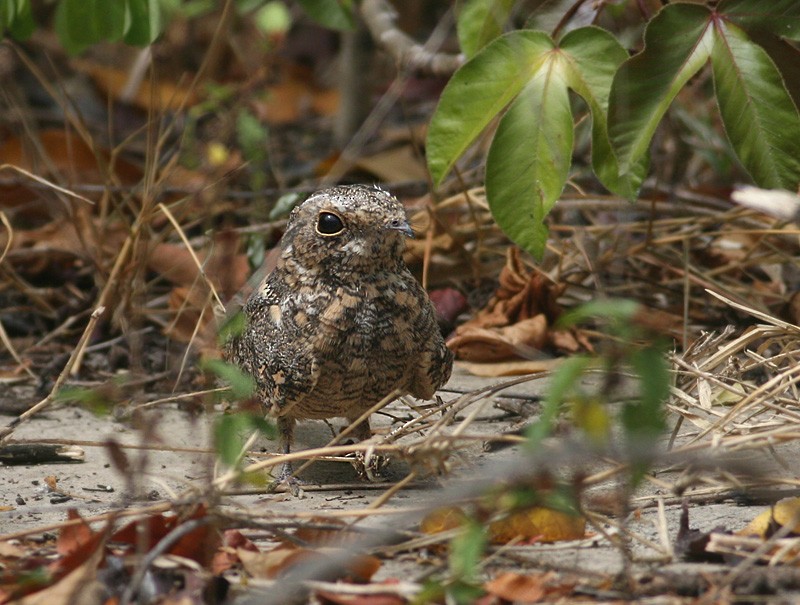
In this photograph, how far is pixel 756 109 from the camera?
11.2 ft

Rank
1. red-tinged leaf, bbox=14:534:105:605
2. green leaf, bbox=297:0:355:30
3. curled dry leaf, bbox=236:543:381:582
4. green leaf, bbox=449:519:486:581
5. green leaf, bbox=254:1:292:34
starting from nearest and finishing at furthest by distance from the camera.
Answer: green leaf, bbox=449:519:486:581 → red-tinged leaf, bbox=14:534:105:605 → curled dry leaf, bbox=236:543:381:582 → green leaf, bbox=297:0:355:30 → green leaf, bbox=254:1:292:34

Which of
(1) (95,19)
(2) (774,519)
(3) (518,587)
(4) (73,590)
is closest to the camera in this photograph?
(4) (73,590)

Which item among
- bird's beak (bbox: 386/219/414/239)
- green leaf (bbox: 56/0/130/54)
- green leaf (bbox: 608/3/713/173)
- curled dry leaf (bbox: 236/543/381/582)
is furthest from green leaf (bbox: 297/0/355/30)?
curled dry leaf (bbox: 236/543/381/582)

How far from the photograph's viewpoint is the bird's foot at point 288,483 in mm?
3494

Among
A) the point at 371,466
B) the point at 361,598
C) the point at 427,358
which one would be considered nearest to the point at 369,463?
the point at 371,466

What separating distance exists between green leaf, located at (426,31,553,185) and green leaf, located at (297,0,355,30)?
1470 mm

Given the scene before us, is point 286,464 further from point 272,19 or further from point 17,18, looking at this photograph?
point 272,19

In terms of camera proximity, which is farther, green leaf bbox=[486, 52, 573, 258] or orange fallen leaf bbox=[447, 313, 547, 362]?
orange fallen leaf bbox=[447, 313, 547, 362]

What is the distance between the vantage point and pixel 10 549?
2721 millimetres

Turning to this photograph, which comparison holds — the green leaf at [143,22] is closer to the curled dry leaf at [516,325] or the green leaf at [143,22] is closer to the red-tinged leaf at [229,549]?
the curled dry leaf at [516,325]

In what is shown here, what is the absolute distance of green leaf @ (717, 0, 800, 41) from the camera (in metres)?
3.48

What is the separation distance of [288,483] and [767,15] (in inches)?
80.1

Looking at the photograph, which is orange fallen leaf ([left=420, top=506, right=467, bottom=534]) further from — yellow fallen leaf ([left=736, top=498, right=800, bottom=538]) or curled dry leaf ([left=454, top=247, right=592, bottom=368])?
curled dry leaf ([left=454, top=247, right=592, bottom=368])

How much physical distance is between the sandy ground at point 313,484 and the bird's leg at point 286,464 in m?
0.05
